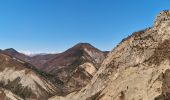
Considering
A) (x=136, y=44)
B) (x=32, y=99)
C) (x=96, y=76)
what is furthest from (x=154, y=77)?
(x=32, y=99)

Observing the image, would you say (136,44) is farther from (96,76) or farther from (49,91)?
(49,91)

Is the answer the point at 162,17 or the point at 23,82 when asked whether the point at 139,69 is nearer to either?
the point at 162,17

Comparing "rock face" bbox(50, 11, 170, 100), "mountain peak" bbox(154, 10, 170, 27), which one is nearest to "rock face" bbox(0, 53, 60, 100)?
"rock face" bbox(50, 11, 170, 100)

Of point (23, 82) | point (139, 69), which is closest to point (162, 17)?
point (139, 69)

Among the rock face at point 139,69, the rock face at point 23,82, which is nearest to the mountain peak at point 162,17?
the rock face at point 139,69

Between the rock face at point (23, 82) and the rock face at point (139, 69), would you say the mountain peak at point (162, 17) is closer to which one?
the rock face at point (139, 69)
